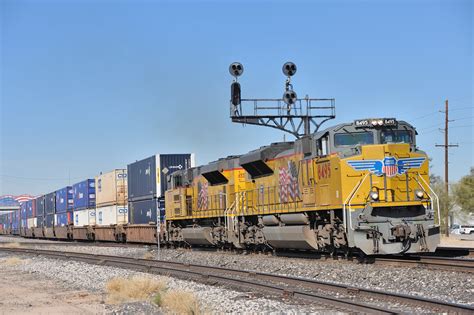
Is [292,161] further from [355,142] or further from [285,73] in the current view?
[285,73]

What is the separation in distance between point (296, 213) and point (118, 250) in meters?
13.5

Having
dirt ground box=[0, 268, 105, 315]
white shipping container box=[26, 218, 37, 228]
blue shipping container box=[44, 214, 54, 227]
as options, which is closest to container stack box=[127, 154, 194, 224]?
dirt ground box=[0, 268, 105, 315]

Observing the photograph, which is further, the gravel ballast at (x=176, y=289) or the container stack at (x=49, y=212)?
the container stack at (x=49, y=212)

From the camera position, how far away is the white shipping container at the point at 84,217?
41.6m

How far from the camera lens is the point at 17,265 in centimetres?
2362

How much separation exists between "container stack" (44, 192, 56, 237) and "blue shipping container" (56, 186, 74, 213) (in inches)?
59.4

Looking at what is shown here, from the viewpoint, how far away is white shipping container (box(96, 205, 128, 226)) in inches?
1455

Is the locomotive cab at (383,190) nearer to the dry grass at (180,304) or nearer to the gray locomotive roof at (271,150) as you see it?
the gray locomotive roof at (271,150)

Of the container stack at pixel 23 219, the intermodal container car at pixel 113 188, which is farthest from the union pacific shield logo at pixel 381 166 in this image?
the container stack at pixel 23 219

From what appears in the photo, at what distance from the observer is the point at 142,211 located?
3331 cm

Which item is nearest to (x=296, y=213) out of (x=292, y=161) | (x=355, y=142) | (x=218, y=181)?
(x=292, y=161)

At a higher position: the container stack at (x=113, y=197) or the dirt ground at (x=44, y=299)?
the container stack at (x=113, y=197)

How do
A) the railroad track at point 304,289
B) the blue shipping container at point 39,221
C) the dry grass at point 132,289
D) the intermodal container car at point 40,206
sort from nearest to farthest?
the railroad track at point 304,289 < the dry grass at point 132,289 < the blue shipping container at point 39,221 < the intermodal container car at point 40,206

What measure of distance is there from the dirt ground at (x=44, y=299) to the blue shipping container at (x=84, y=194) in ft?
79.4
